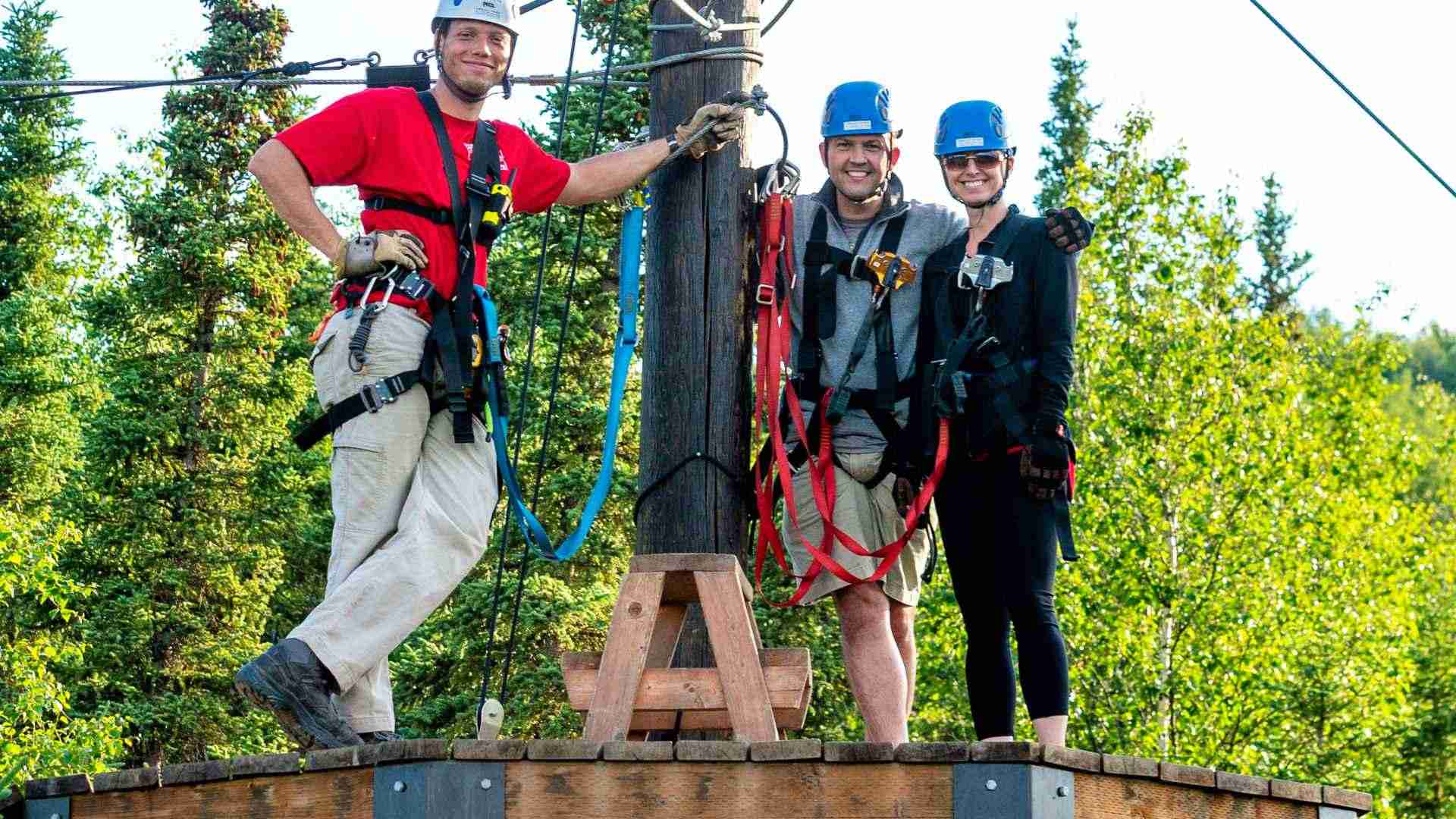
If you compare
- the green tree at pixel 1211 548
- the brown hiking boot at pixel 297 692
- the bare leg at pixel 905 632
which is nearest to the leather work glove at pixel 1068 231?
the bare leg at pixel 905 632

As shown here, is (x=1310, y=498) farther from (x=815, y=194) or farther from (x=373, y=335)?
(x=373, y=335)

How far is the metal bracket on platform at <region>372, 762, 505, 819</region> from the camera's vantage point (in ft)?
14.7

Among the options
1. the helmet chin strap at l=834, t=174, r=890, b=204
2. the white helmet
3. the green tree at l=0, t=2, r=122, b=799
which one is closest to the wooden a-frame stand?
the helmet chin strap at l=834, t=174, r=890, b=204

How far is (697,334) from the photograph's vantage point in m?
6.24

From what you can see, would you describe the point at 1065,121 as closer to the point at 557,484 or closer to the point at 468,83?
the point at 557,484

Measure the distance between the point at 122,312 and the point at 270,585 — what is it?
3.99 m

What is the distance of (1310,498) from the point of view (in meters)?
19.0

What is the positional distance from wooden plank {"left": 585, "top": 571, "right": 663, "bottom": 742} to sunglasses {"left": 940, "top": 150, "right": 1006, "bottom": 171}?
5.29 feet

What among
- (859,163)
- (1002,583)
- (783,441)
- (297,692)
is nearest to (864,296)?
(859,163)

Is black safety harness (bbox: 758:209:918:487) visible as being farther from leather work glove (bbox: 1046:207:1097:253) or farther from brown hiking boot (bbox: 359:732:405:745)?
brown hiking boot (bbox: 359:732:405:745)

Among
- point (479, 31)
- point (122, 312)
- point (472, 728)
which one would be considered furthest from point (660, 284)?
point (122, 312)

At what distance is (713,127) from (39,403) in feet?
81.3

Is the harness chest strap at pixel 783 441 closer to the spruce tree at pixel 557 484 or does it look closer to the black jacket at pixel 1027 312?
the black jacket at pixel 1027 312

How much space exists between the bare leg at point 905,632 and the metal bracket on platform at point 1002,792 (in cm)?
129
